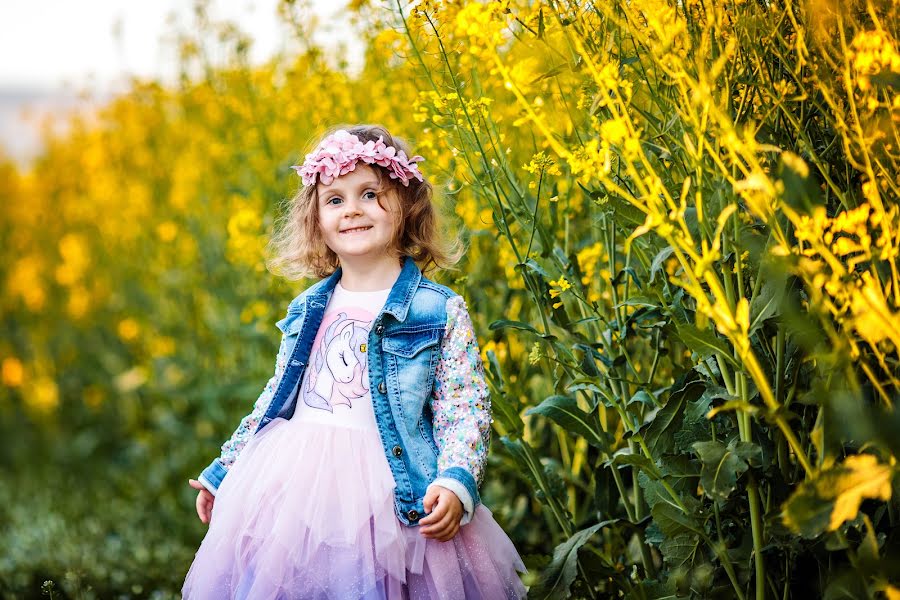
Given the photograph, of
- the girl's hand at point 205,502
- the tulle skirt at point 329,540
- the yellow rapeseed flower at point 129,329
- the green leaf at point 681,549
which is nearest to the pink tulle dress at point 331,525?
the tulle skirt at point 329,540

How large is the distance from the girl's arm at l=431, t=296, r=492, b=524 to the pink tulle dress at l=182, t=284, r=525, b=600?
4.6 inches

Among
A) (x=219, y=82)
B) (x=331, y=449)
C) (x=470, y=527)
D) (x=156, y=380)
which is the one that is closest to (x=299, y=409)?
(x=331, y=449)

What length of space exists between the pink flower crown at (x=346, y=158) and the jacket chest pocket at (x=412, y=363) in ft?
1.20

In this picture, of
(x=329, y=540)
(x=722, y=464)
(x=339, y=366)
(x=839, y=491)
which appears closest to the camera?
(x=839, y=491)

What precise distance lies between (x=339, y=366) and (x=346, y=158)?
1.49 ft

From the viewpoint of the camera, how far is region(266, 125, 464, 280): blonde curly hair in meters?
2.24

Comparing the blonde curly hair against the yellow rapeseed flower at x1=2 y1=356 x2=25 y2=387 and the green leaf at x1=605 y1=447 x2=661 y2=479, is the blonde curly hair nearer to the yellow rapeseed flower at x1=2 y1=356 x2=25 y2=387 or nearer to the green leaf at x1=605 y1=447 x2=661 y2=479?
the green leaf at x1=605 y1=447 x2=661 y2=479

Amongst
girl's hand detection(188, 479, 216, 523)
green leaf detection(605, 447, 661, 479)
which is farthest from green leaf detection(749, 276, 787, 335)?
girl's hand detection(188, 479, 216, 523)

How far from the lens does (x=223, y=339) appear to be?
4727 millimetres

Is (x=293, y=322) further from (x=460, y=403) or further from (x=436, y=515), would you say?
(x=436, y=515)

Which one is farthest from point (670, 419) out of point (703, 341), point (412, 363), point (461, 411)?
point (412, 363)

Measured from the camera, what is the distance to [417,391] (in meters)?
2.02

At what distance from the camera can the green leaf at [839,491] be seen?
4.40 feet

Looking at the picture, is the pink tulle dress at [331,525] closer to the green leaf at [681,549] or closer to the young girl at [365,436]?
the young girl at [365,436]
